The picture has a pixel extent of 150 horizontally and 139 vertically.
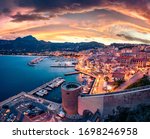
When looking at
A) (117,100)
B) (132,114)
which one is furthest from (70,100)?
(132,114)

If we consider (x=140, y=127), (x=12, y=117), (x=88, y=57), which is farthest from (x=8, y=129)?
(x=88, y=57)

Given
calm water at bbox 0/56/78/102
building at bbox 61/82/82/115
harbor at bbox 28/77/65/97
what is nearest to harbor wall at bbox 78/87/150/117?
building at bbox 61/82/82/115

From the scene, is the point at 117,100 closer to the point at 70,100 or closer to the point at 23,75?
the point at 70,100

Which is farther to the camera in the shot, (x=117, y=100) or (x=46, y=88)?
(x=46, y=88)

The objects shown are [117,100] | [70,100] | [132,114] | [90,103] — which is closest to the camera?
[132,114]

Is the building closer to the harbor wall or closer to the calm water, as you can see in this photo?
the harbor wall

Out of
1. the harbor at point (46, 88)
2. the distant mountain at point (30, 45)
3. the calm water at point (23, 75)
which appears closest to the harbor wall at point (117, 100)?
the calm water at point (23, 75)
